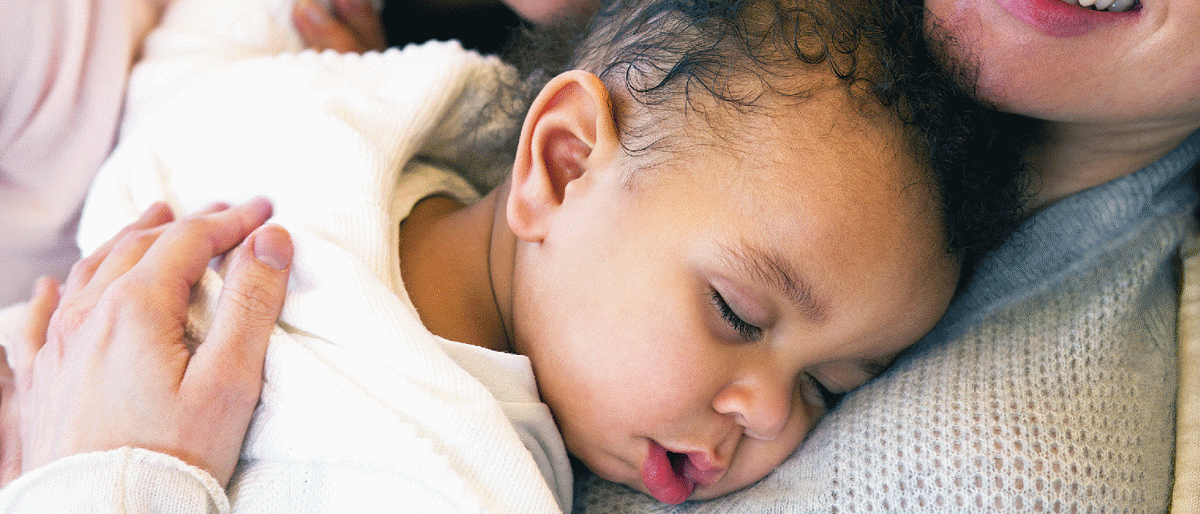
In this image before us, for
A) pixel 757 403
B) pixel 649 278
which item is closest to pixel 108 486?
pixel 649 278

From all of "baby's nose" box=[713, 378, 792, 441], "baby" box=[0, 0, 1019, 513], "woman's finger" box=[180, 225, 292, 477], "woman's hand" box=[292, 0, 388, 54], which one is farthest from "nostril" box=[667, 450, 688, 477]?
"woman's hand" box=[292, 0, 388, 54]

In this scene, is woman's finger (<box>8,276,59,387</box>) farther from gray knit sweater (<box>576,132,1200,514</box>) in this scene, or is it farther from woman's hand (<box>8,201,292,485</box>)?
gray knit sweater (<box>576,132,1200,514</box>)

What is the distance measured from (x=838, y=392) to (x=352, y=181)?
76cm

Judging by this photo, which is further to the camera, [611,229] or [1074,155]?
[1074,155]

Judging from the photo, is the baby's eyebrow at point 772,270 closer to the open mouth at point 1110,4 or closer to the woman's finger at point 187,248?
the open mouth at point 1110,4

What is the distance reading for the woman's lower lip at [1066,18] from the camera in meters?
0.92

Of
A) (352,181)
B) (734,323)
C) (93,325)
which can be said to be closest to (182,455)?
(93,325)

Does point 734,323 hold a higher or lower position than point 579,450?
higher

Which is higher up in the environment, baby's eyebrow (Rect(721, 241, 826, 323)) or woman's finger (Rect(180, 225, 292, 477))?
baby's eyebrow (Rect(721, 241, 826, 323))

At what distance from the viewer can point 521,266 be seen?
3.62ft

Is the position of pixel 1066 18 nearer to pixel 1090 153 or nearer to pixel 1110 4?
pixel 1110 4

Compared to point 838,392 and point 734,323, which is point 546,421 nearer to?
point 734,323

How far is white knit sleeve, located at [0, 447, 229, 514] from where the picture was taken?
86cm

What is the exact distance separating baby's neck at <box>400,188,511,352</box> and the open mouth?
82 centimetres
